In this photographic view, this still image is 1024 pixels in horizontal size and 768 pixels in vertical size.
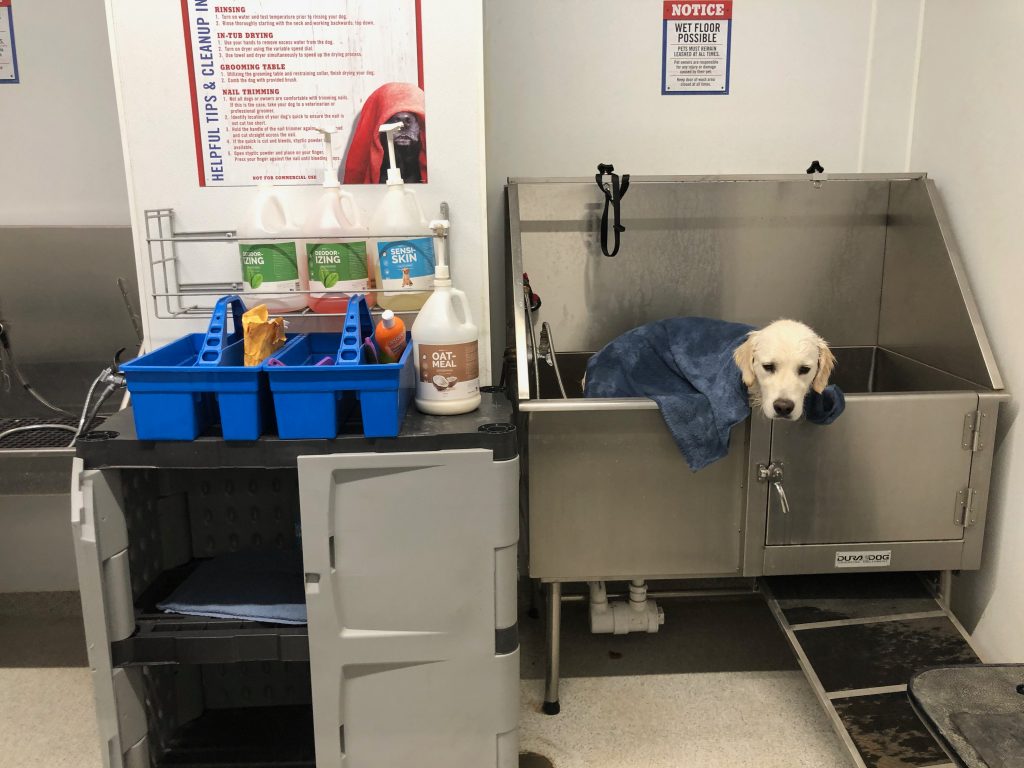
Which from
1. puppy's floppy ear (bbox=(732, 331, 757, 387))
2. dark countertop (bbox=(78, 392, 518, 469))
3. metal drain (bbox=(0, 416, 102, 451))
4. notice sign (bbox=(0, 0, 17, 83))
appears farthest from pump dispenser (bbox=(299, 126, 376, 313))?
notice sign (bbox=(0, 0, 17, 83))

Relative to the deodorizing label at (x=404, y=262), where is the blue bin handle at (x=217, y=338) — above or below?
below

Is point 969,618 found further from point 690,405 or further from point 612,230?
point 612,230

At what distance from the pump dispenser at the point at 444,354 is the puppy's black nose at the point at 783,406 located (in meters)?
0.59

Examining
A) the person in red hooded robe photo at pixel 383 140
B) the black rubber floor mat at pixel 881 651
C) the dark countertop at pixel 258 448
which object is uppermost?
the person in red hooded robe photo at pixel 383 140

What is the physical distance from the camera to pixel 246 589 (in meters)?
1.52

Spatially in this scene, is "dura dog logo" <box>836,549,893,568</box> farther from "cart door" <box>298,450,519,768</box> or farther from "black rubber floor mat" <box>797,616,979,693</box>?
"cart door" <box>298,450,519,768</box>

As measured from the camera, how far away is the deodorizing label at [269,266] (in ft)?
4.89

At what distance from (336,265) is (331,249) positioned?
3cm

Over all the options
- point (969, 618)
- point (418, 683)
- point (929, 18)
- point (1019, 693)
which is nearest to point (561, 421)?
point (418, 683)

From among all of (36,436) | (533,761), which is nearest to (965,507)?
(533,761)

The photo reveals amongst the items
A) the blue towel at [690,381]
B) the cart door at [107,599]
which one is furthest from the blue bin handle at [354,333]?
the blue towel at [690,381]

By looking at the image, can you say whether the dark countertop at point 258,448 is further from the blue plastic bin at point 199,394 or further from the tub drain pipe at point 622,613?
the tub drain pipe at point 622,613

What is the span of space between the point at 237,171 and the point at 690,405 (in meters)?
1.04

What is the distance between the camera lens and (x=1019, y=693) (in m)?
1.28
